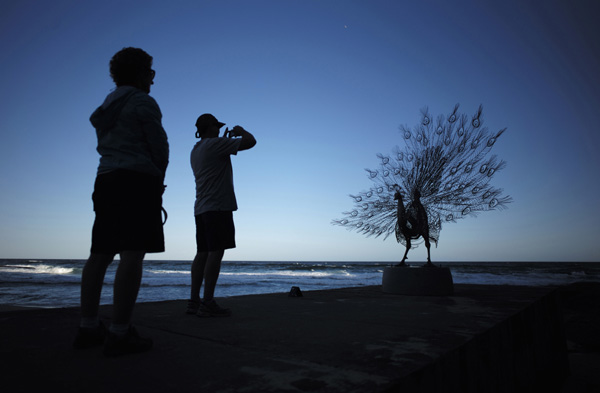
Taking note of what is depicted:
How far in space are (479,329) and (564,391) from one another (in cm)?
296

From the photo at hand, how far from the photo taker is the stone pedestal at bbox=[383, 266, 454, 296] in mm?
4262

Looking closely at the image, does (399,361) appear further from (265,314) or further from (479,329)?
(265,314)

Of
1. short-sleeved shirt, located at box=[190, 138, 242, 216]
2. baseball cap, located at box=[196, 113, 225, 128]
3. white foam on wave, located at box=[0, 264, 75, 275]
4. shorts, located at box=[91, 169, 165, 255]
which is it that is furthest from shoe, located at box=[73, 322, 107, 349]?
white foam on wave, located at box=[0, 264, 75, 275]

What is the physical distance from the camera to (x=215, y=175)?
8.91ft

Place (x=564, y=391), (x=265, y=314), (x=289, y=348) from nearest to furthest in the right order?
(x=289, y=348) < (x=265, y=314) < (x=564, y=391)

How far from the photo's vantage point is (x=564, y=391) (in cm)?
369

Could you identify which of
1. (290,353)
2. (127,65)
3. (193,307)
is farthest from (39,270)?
(290,353)

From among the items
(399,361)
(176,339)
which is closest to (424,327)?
(399,361)

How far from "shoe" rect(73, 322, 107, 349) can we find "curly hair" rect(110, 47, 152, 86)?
1.31m

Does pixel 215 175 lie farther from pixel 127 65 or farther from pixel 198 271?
pixel 127 65

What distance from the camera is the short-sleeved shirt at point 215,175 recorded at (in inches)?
105

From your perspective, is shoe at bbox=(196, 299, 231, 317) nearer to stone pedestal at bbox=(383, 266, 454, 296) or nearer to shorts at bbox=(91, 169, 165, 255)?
shorts at bbox=(91, 169, 165, 255)

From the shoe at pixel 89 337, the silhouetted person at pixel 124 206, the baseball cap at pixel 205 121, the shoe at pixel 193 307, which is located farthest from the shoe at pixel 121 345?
the baseball cap at pixel 205 121

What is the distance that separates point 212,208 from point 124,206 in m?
1.04
